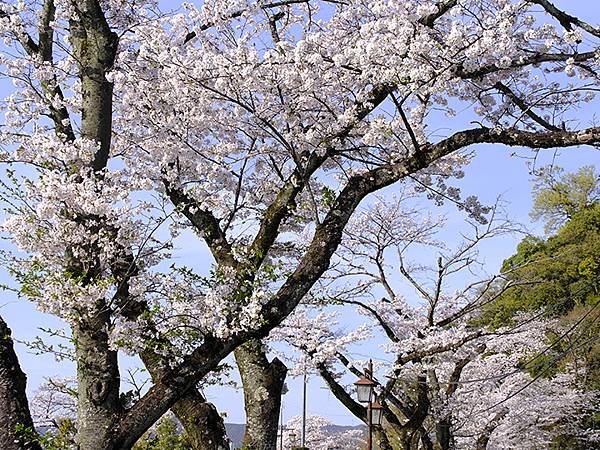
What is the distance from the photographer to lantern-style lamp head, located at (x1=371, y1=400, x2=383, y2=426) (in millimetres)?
9781

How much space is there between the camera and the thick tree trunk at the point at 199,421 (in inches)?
204

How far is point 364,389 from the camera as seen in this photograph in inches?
379

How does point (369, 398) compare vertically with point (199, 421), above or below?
above

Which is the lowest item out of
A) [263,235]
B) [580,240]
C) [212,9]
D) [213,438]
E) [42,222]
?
[213,438]

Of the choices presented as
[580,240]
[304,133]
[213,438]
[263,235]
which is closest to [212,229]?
[263,235]

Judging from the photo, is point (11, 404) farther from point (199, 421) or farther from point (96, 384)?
point (199, 421)

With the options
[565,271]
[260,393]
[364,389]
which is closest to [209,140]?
[260,393]

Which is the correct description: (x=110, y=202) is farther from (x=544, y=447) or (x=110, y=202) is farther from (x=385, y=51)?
(x=544, y=447)

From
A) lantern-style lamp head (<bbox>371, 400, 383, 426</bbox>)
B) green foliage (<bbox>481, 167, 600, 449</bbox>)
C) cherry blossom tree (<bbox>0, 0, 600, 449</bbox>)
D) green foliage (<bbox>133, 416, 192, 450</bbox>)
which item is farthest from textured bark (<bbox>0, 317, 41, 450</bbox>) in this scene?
green foliage (<bbox>481, 167, 600, 449</bbox>)

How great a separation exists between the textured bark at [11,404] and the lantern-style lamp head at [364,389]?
6.14 metres

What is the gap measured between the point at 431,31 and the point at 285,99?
1250 mm

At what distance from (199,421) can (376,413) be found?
200 inches

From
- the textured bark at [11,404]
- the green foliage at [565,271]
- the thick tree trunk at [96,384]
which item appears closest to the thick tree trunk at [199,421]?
the thick tree trunk at [96,384]

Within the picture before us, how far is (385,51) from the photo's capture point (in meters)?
4.66
